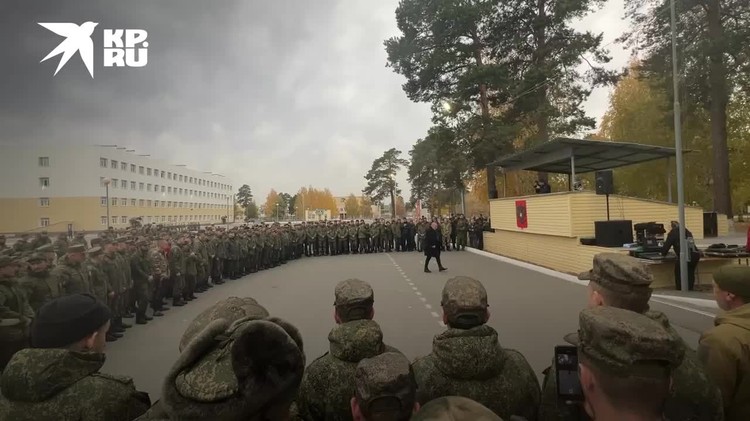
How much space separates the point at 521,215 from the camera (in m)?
18.1

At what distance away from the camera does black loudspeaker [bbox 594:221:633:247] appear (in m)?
11.8

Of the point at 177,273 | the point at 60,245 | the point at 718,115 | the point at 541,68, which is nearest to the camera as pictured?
the point at 177,273

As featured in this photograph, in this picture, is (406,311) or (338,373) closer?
(338,373)

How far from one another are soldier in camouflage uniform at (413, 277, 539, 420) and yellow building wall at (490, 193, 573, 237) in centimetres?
1237

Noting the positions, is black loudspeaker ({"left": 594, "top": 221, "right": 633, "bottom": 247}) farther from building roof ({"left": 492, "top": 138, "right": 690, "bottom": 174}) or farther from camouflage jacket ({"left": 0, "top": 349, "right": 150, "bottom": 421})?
camouflage jacket ({"left": 0, "top": 349, "right": 150, "bottom": 421})

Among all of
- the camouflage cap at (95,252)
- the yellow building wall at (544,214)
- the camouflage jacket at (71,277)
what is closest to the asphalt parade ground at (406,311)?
the camouflage jacket at (71,277)

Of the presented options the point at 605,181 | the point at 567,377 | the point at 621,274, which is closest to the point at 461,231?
the point at 605,181

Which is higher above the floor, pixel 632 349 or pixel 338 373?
pixel 632 349

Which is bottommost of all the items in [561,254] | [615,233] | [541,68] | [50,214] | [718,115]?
[561,254]

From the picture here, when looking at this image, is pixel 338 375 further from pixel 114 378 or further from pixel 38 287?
pixel 38 287

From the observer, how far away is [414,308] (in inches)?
377

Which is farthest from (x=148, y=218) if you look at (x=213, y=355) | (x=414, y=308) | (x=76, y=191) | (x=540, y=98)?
(x=213, y=355)

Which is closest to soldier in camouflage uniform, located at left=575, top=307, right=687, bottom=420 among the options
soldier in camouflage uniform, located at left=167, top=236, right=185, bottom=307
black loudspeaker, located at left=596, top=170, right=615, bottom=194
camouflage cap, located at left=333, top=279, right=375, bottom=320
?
camouflage cap, located at left=333, top=279, right=375, bottom=320

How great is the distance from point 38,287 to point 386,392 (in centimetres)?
648
